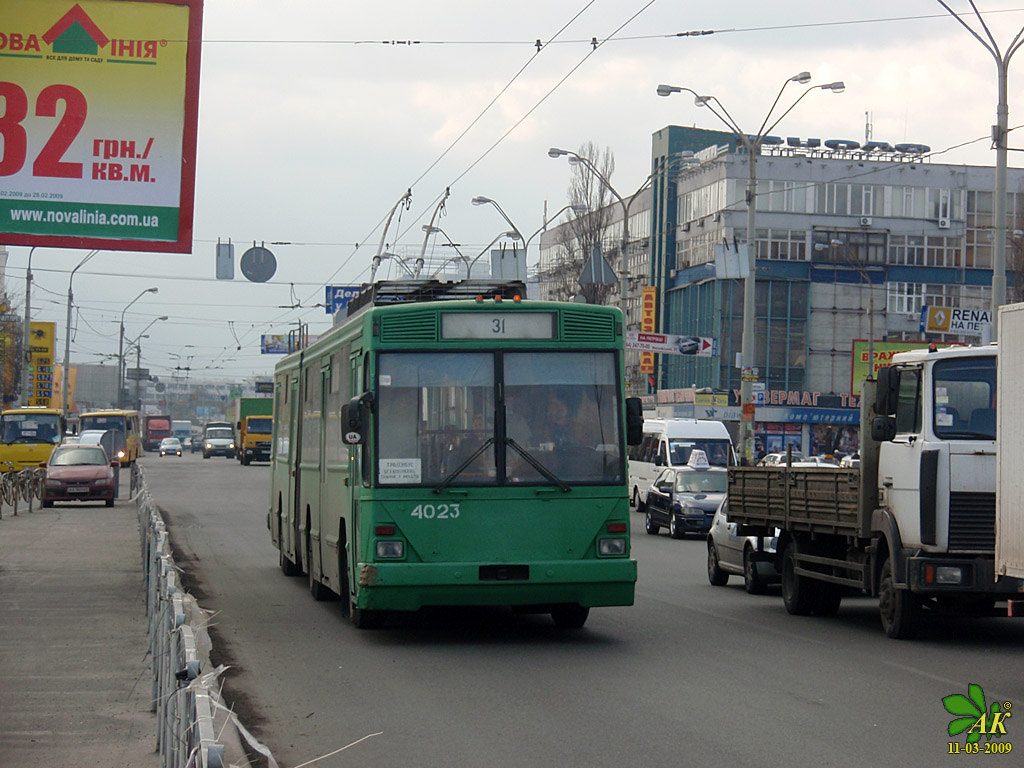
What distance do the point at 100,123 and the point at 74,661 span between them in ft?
24.2

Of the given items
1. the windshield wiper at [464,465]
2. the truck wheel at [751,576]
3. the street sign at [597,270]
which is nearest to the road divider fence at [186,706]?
the windshield wiper at [464,465]

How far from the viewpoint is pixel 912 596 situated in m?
12.2

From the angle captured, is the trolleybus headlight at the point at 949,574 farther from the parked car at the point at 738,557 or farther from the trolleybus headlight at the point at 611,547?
the parked car at the point at 738,557

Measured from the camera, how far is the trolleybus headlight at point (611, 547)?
465 inches

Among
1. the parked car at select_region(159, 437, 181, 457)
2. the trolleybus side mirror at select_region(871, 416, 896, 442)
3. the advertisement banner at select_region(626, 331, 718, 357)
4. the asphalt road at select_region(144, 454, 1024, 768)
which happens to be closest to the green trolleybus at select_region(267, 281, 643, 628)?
the asphalt road at select_region(144, 454, 1024, 768)

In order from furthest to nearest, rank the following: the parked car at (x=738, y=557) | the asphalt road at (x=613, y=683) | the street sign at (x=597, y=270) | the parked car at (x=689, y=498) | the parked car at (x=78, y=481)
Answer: the street sign at (x=597, y=270) → the parked car at (x=78, y=481) → the parked car at (x=689, y=498) → the parked car at (x=738, y=557) → the asphalt road at (x=613, y=683)

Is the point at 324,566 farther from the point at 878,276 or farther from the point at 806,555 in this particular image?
the point at 878,276

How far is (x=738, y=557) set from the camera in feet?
58.3

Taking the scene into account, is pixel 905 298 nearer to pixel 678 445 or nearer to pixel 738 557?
pixel 678 445

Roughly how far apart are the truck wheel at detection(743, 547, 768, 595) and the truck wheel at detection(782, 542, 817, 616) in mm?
2065

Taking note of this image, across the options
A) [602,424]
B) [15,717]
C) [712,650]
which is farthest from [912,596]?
[15,717]

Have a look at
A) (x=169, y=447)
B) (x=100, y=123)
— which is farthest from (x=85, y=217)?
(x=169, y=447)

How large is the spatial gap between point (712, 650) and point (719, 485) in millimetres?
17533

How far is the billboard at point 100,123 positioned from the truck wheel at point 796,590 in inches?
298
